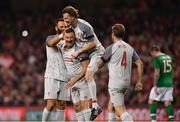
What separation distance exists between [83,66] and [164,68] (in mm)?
4220

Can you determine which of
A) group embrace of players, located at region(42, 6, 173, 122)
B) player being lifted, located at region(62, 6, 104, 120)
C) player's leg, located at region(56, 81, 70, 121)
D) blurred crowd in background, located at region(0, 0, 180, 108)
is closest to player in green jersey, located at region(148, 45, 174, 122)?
group embrace of players, located at region(42, 6, 173, 122)

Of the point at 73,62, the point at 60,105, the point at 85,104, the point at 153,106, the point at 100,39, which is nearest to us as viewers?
the point at 85,104

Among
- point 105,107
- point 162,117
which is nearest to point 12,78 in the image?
point 105,107

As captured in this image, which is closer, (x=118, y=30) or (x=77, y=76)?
(x=118, y=30)

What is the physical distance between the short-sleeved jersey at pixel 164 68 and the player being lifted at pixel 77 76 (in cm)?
397

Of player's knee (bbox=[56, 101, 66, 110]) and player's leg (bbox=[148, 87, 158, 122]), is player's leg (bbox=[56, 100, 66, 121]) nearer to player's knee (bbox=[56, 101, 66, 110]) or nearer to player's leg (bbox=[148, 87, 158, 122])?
player's knee (bbox=[56, 101, 66, 110])

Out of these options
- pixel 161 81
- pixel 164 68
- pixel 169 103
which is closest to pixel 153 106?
pixel 169 103

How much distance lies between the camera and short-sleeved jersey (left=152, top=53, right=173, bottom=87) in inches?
627

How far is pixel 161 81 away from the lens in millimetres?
16172

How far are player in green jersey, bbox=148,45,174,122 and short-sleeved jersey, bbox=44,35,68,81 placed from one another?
3685 millimetres

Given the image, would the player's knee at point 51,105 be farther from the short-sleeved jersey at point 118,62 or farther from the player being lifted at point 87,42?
the short-sleeved jersey at point 118,62

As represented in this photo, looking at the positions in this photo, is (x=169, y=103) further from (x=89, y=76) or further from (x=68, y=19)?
(x=68, y=19)

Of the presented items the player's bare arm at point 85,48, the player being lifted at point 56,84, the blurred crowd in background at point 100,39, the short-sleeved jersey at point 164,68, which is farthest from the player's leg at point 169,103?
the player's bare arm at point 85,48

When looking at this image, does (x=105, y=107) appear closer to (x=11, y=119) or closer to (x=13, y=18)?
(x=11, y=119)
